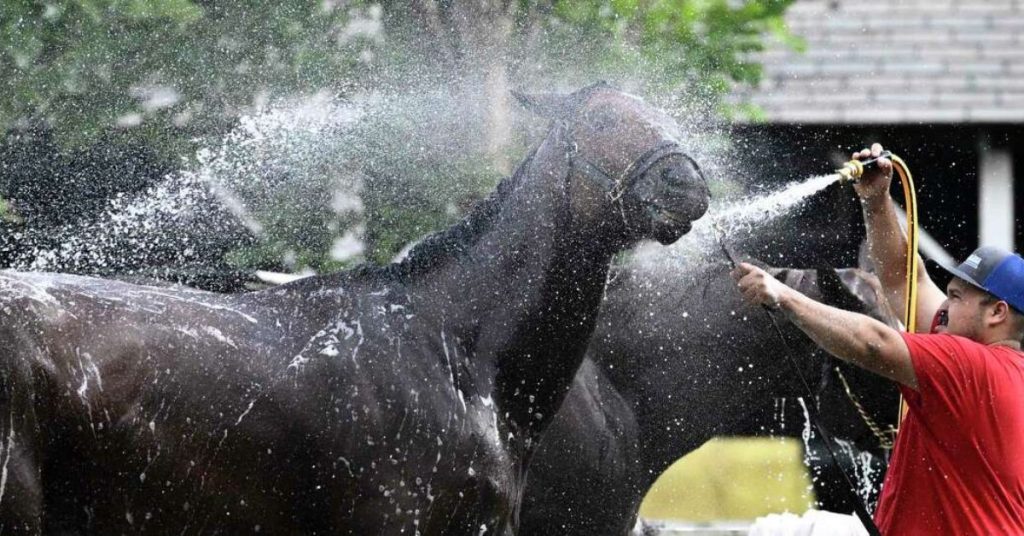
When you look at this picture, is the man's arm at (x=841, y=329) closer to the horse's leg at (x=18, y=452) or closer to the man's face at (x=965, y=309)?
the man's face at (x=965, y=309)

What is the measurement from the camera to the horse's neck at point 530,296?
451cm

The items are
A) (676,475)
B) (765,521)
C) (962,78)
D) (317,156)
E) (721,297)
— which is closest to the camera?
(765,521)

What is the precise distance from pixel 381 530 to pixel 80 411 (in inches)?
38.0

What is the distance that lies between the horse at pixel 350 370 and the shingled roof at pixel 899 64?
5157 millimetres

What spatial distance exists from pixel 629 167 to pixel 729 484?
8.62 m

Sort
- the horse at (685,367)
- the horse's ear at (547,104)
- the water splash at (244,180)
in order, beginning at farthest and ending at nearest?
the water splash at (244,180) → the horse at (685,367) → the horse's ear at (547,104)

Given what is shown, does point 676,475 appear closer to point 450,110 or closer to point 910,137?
point 910,137

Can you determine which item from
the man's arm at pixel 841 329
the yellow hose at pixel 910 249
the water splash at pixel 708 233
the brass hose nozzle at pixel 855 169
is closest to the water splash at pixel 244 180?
the water splash at pixel 708 233

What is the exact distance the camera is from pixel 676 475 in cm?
1260

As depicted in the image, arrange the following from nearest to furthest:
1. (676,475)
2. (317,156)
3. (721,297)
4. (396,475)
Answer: (396,475) < (721,297) < (317,156) < (676,475)

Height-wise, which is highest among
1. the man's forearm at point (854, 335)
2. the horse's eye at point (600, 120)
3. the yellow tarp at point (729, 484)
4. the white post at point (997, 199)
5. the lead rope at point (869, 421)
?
the horse's eye at point (600, 120)

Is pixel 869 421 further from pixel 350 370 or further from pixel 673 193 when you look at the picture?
pixel 350 370

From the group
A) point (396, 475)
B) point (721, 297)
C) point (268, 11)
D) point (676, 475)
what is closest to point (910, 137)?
point (676, 475)

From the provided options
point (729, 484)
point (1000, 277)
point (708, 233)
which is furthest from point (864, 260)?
point (729, 484)
